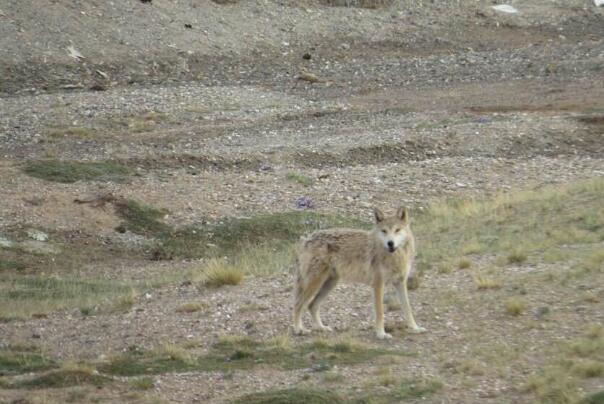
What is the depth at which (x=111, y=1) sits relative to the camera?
48625 mm

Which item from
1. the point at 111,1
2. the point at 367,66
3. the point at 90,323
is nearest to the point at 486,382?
the point at 90,323

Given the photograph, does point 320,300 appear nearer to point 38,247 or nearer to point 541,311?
point 541,311

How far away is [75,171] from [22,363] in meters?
13.5

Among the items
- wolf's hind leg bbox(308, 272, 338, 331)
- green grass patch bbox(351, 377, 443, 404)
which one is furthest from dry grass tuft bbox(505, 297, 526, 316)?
green grass patch bbox(351, 377, 443, 404)

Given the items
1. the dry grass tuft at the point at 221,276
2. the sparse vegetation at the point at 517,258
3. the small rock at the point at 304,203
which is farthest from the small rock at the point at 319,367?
the small rock at the point at 304,203

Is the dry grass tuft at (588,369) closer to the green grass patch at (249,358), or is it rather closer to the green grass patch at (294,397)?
the green grass patch at (249,358)

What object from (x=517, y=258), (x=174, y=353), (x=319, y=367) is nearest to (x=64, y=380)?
(x=174, y=353)

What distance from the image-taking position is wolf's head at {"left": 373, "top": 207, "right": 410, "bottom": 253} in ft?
43.6

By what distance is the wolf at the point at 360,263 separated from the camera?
13469 mm

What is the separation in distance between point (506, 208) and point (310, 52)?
2880 centimetres

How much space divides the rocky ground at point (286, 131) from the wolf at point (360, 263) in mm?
447

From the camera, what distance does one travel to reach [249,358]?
42.5 feet

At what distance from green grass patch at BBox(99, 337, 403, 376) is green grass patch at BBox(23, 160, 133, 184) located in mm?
13138

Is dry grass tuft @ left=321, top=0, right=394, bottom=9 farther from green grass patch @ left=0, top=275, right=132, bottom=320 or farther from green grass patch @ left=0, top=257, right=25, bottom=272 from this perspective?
green grass patch @ left=0, top=275, right=132, bottom=320
